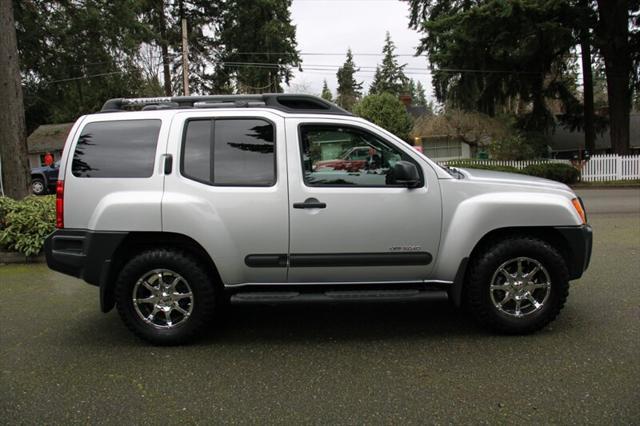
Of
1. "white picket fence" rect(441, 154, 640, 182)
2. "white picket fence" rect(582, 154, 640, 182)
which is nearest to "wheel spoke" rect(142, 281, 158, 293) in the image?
"white picket fence" rect(441, 154, 640, 182)

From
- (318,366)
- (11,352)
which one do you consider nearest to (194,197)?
(318,366)

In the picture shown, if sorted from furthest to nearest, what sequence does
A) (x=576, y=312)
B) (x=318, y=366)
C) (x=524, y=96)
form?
(x=524, y=96)
(x=576, y=312)
(x=318, y=366)

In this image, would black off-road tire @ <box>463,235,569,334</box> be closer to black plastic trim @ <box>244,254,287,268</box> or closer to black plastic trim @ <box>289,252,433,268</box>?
black plastic trim @ <box>289,252,433,268</box>

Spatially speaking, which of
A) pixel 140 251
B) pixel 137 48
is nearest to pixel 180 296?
pixel 140 251

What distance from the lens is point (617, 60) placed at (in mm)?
24359

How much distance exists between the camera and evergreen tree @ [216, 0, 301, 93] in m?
38.4

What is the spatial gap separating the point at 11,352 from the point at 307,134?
3.10 m

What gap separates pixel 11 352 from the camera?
4332mm

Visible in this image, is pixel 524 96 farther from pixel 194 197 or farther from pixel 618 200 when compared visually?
pixel 194 197

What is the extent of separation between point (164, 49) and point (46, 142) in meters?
16.0

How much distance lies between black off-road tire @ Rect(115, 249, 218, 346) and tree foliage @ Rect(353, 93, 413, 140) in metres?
27.5

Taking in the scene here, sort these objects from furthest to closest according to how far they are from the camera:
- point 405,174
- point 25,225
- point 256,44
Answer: point 256,44, point 25,225, point 405,174

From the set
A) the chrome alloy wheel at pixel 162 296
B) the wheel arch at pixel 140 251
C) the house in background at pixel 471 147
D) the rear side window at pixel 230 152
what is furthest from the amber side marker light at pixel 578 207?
the house in background at pixel 471 147

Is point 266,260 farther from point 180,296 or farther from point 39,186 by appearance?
→ point 39,186
